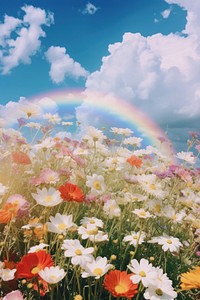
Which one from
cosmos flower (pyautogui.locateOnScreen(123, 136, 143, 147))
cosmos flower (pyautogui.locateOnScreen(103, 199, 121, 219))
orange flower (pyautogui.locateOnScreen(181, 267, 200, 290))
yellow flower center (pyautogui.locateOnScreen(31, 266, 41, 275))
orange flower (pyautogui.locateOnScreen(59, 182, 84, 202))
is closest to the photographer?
orange flower (pyautogui.locateOnScreen(181, 267, 200, 290))

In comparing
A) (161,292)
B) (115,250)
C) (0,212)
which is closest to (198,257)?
(115,250)

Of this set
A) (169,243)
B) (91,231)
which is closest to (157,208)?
(169,243)

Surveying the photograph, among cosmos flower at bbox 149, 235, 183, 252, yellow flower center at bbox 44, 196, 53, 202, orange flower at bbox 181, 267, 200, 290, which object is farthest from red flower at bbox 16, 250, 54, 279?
cosmos flower at bbox 149, 235, 183, 252

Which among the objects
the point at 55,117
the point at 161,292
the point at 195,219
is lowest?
the point at 161,292

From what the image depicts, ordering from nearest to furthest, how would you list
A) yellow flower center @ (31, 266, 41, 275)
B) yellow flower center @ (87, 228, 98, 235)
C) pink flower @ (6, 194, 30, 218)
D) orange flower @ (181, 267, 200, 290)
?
orange flower @ (181, 267, 200, 290) < yellow flower center @ (31, 266, 41, 275) < yellow flower center @ (87, 228, 98, 235) < pink flower @ (6, 194, 30, 218)

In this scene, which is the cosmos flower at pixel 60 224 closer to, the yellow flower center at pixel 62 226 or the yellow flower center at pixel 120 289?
the yellow flower center at pixel 62 226

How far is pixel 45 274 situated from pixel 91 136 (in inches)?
65.5

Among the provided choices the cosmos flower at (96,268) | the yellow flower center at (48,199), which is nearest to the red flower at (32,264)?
the cosmos flower at (96,268)

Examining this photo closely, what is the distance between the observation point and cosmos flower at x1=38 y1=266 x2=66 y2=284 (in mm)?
1313

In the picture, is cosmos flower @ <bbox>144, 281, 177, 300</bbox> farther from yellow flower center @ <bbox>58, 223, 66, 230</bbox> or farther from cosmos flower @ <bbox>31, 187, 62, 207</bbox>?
cosmos flower @ <bbox>31, 187, 62, 207</bbox>

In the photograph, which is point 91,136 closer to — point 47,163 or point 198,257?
point 47,163

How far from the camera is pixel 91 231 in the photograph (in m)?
1.65

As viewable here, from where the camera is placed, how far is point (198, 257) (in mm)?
2613

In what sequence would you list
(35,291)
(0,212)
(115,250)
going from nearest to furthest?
(0,212) → (35,291) → (115,250)
